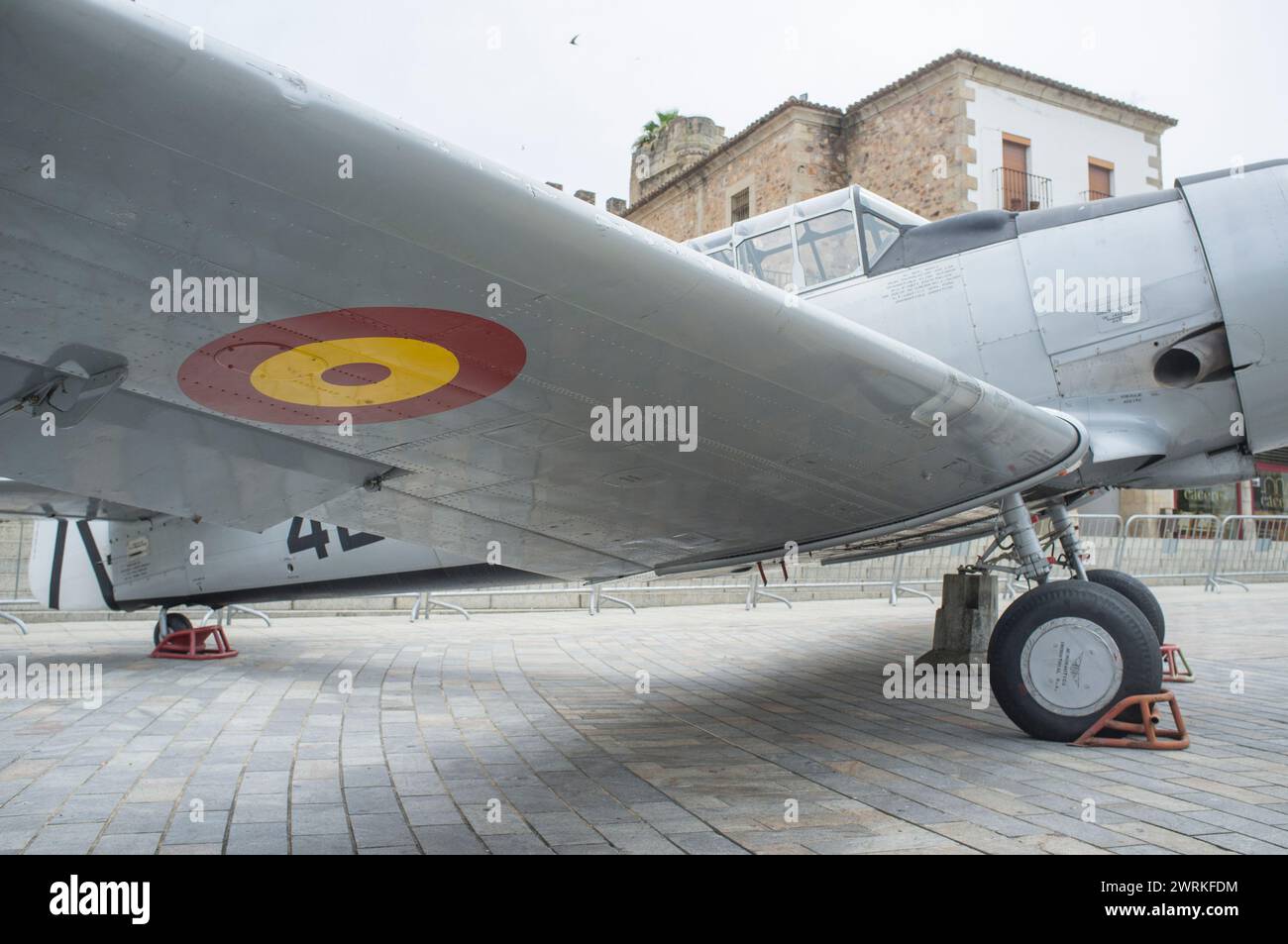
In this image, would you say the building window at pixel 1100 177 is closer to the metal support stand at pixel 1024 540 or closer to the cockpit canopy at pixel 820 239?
the cockpit canopy at pixel 820 239

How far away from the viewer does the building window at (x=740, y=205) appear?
26703mm

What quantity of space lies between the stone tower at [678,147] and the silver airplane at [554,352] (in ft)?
99.4

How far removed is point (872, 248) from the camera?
16.8 ft

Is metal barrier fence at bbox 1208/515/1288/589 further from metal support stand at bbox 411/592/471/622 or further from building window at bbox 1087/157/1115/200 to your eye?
metal support stand at bbox 411/592/471/622

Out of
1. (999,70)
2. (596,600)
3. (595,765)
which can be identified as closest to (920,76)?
(999,70)

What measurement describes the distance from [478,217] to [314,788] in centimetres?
→ 254

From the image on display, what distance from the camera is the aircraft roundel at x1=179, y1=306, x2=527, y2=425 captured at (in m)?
1.99

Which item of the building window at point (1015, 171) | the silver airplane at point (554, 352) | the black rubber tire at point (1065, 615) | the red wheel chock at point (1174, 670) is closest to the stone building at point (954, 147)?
the building window at point (1015, 171)

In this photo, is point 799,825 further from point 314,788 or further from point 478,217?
point 478,217

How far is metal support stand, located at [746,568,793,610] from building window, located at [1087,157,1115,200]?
18.6 m

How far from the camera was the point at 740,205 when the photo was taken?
27.2 metres
